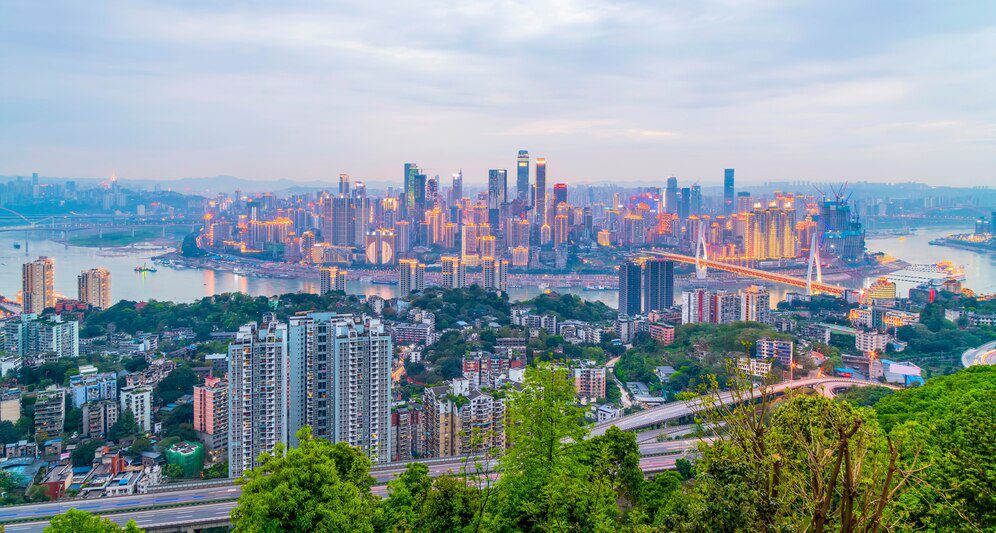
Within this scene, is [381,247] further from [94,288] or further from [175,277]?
[94,288]

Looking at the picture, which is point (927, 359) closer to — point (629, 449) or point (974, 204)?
point (629, 449)

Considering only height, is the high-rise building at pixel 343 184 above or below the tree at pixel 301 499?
above

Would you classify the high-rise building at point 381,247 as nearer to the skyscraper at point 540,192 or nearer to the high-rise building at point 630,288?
the skyscraper at point 540,192

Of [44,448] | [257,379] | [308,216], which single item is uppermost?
[308,216]

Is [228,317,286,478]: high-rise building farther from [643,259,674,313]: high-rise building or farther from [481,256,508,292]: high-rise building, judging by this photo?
[481,256,508,292]: high-rise building

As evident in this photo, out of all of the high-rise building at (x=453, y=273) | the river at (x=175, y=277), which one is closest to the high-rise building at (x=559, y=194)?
the river at (x=175, y=277)

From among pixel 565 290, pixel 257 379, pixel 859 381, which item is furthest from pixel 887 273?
pixel 257 379

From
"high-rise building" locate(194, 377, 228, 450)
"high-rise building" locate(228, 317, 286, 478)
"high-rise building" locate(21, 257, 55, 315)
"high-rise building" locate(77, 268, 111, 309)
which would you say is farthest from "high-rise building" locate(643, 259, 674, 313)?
"high-rise building" locate(21, 257, 55, 315)
